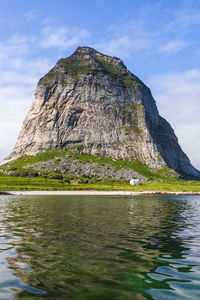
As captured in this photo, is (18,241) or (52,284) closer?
(52,284)

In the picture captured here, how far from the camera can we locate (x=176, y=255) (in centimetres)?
1670

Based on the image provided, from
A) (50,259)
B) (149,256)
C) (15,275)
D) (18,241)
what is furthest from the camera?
(18,241)

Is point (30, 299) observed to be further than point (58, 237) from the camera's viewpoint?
No

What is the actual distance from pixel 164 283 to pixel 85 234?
41.8 feet

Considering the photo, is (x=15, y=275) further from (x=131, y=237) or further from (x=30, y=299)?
(x=131, y=237)

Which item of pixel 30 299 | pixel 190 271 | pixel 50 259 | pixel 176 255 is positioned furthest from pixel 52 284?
pixel 176 255

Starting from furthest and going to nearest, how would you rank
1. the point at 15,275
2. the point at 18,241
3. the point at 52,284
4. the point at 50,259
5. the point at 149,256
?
the point at 18,241 → the point at 149,256 → the point at 50,259 → the point at 15,275 → the point at 52,284

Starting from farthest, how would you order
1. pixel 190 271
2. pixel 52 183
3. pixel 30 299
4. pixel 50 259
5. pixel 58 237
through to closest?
pixel 52 183 < pixel 58 237 < pixel 50 259 < pixel 190 271 < pixel 30 299

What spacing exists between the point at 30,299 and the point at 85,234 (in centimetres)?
1403

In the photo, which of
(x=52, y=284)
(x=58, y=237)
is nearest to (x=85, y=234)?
(x=58, y=237)

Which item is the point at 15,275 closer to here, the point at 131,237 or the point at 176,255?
the point at 176,255

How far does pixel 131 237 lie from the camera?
73.7 ft

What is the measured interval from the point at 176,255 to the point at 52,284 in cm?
931

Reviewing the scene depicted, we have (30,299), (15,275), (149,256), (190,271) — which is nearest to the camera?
(30,299)
